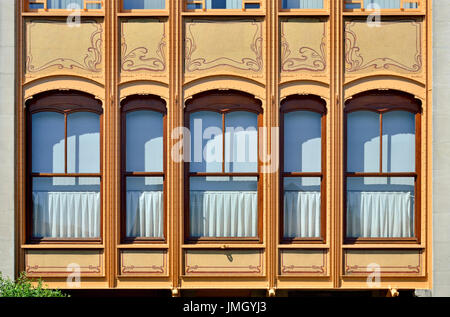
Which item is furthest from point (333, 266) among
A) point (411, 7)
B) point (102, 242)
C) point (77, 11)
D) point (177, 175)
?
point (77, 11)

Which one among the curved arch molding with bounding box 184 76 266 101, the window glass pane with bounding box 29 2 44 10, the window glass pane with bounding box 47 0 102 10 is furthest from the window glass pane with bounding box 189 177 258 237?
the window glass pane with bounding box 29 2 44 10

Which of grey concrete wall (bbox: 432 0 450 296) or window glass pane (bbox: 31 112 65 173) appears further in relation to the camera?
window glass pane (bbox: 31 112 65 173)

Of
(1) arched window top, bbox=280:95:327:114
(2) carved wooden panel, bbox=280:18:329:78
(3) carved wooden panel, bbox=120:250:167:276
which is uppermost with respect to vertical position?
(2) carved wooden panel, bbox=280:18:329:78

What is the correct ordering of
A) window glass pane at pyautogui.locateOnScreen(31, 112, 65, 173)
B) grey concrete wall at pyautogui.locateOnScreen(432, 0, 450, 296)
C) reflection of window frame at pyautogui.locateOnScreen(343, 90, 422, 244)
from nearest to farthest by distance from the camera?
grey concrete wall at pyautogui.locateOnScreen(432, 0, 450, 296)
reflection of window frame at pyautogui.locateOnScreen(343, 90, 422, 244)
window glass pane at pyautogui.locateOnScreen(31, 112, 65, 173)

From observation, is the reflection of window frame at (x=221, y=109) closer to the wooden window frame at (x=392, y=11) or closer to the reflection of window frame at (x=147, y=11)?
the reflection of window frame at (x=147, y=11)

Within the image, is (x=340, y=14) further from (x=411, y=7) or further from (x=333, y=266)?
(x=333, y=266)

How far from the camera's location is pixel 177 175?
32.4 feet

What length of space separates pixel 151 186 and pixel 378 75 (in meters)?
4.76

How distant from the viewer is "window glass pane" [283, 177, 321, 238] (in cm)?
1008

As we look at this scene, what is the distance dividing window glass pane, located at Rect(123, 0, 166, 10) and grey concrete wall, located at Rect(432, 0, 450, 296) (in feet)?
16.9

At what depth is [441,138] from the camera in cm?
979

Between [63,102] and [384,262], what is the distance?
6769 millimetres

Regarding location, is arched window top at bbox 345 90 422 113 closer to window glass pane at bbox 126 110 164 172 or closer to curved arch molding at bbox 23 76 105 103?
window glass pane at bbox 126 110 164 172

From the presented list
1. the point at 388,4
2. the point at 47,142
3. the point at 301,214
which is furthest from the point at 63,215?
the point at 388,4
